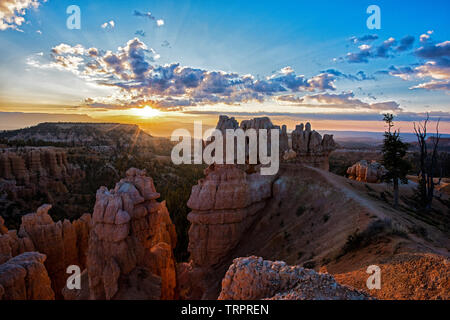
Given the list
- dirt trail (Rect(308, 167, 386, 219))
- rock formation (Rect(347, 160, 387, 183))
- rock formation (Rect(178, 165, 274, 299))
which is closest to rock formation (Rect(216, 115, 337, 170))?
rock formation (Rect(347, 160, 387, 183))

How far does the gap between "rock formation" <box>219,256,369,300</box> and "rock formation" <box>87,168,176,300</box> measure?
12412mm

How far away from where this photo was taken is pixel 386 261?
38.7ft

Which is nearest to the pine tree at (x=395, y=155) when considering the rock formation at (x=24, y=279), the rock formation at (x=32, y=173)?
the rock formation at (x=24, y=279)

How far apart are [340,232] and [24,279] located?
20.3 metres

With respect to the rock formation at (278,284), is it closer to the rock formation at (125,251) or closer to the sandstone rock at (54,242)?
the rock formation at (125,251)

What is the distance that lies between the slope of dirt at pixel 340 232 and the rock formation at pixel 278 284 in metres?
3.03

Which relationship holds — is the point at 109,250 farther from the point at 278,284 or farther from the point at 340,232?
the point at 340,232

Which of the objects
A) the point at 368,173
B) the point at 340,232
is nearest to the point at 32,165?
the point at 340,232

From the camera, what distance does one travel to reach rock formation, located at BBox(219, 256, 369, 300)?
25.8 ft

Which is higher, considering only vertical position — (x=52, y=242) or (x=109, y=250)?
(x=109, y=250)

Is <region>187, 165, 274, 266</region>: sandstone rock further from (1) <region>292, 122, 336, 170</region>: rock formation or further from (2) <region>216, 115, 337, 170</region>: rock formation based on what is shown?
(1) <region>292, 122, 336, 170</region>: rock formation

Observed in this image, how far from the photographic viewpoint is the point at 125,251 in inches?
782

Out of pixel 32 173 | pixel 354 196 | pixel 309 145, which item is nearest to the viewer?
pixel 354 196
